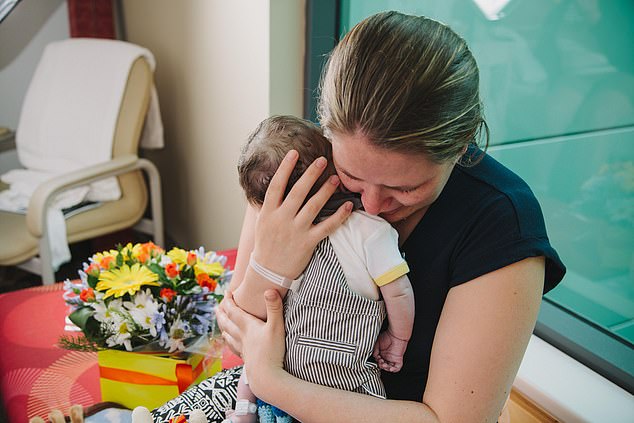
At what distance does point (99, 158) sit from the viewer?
2650 millimetres

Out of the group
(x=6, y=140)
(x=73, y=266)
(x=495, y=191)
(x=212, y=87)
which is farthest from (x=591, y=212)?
(x=6, y=140)

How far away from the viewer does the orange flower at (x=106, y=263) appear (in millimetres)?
1218

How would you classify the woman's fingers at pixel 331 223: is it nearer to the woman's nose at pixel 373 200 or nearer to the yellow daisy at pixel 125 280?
the woman's nose at pixel 373 200

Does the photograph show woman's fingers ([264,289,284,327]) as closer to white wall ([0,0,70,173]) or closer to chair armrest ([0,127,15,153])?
chair armrest ([0,127,15,153])

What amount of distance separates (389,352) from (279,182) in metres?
0.36

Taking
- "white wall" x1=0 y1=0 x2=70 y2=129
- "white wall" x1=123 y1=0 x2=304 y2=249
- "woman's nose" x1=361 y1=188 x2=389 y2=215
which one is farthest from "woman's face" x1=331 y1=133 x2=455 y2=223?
"white wall" x1=0 y1=0 x2=70 y2=129

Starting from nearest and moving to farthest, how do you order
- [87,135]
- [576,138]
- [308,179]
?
[308,179]
[576,138]
[87,135]

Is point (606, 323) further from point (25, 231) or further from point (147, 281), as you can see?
point (25, 231)

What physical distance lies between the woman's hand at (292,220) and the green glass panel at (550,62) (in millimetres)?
695

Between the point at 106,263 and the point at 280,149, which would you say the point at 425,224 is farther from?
the point at 106,263

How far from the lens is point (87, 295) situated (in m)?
1.16

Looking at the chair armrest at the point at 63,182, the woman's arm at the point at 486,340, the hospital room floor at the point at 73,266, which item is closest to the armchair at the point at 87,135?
the chair armrest at the point at 63,182

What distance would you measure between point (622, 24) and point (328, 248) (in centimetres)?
85

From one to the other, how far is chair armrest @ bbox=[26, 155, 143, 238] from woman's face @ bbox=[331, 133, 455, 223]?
1.67 metres
